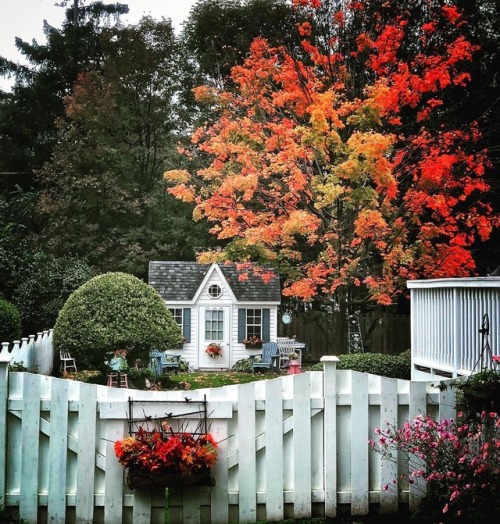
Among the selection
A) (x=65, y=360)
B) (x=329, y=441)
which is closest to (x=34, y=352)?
(x=65, y=360)

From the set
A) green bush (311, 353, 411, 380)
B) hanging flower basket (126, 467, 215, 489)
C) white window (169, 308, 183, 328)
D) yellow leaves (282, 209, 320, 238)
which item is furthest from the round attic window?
hanging flower basket (126, 467, 215, 489)

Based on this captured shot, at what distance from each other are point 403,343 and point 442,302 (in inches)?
609

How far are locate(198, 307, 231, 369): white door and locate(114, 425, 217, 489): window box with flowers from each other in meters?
17.9

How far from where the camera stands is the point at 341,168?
51.2ft

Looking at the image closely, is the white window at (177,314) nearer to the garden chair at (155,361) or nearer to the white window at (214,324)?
the white window at (214,324)

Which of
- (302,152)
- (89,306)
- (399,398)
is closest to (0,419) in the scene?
(399,398)

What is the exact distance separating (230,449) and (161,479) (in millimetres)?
624

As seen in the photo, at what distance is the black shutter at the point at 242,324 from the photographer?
2302cm

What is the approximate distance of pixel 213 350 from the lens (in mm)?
22625

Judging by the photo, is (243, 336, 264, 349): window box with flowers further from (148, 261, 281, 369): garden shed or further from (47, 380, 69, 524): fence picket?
(47, 380, 69, 524): fence picket

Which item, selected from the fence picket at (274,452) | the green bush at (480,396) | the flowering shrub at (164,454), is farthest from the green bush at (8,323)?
the green bush at (480,396)

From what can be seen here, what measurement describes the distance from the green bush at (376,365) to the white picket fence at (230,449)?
6.75 meters

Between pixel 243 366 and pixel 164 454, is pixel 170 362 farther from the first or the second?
pixel 164 454

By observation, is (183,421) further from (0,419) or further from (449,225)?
(449,225)
